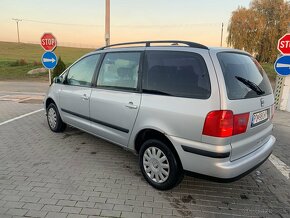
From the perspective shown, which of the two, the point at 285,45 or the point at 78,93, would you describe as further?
the point at 285,45

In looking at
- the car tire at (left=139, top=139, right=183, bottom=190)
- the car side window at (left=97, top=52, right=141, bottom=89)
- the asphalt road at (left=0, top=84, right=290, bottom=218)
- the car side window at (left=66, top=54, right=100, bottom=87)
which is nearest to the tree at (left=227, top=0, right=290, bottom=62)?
the asphalt road at (left=0, top=84, right=290, bottom=218)

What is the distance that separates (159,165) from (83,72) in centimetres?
231

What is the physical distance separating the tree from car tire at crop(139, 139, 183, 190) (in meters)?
25.7

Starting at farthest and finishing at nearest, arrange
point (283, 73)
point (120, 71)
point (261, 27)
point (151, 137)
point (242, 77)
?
point (261, 27), point (283, 73), point (120, 71), point (151, 137), point (242, 77)

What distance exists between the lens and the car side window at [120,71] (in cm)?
356

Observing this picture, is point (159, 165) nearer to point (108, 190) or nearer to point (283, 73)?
point (108, 190)

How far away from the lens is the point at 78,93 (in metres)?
4.55

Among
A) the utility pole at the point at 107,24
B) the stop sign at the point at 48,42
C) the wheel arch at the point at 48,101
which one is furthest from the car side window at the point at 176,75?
the utility pole at the point at 107,24

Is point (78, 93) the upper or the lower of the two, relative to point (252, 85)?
lower

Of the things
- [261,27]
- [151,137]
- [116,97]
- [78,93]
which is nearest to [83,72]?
[78,93]

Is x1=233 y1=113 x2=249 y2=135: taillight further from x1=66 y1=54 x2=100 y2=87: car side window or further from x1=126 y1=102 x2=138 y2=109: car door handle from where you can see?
x1=66 y1=54 x2=100 y2=87: car side window

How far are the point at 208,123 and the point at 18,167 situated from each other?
2.92 m

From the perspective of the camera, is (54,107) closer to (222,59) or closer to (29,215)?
(29,215)

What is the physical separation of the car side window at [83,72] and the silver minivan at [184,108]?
1.11 feet
